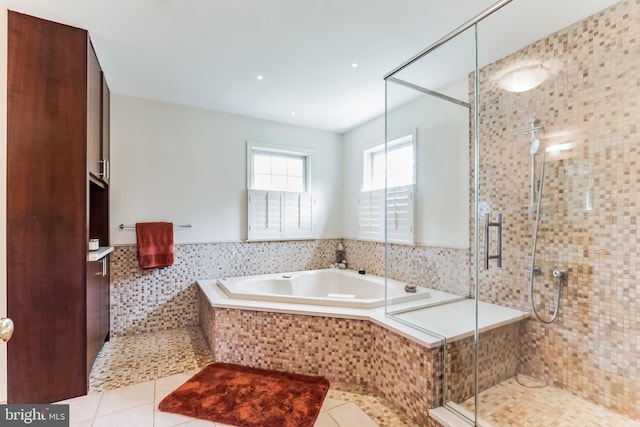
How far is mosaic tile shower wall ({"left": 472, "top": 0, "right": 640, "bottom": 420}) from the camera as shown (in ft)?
5.72

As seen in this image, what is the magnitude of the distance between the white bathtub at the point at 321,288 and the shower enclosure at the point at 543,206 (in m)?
0.29

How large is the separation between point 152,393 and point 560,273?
288cm

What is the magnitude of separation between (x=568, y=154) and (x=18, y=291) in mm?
3579

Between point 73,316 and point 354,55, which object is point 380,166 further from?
point 73,316

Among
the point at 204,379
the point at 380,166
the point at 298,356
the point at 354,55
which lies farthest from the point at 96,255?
the point at 380,166

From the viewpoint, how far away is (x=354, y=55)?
233 centimetres

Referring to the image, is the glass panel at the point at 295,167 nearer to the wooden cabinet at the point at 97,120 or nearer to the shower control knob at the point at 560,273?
the wooden cabinet at the point at 97,120

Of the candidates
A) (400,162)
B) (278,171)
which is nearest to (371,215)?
(400,162)

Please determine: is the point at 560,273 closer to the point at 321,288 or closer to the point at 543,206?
the point at 543,206

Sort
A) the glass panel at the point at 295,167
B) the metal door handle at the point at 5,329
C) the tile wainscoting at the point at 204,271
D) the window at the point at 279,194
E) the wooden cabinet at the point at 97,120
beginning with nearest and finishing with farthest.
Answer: the metal door handle at the point at 5,329, the wooden cabinet at the point at 97,120, the tile wainscoting at the point at 204,271, the window at the point at 279,194, the glass panel at the point at 295,167

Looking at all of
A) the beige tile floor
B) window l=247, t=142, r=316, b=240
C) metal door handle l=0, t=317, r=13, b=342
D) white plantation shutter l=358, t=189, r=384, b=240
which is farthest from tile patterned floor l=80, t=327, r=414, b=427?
white plantation shutter l=358, t=189, r=384, b=240

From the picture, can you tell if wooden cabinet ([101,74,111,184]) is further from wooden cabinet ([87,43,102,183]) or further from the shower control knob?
the shower control knob

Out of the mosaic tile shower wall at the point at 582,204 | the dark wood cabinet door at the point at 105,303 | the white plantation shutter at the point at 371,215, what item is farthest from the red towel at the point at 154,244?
the mosaic tile shower wall at the point at 582,204

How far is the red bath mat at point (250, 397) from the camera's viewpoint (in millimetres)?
1789
